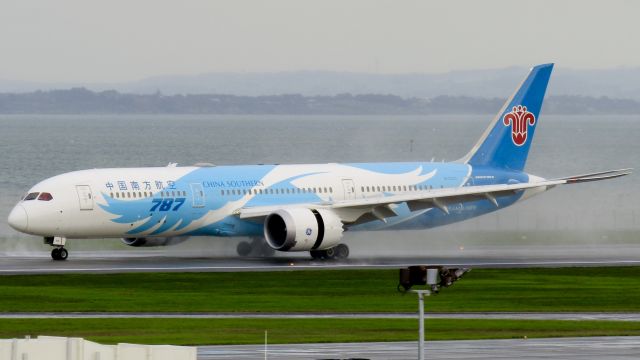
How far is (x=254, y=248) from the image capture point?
77.1 m

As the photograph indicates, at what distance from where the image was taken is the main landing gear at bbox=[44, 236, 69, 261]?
2800 inches

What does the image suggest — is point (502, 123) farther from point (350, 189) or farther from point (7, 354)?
point (7, 354)

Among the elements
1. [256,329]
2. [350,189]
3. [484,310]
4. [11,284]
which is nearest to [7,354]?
[256,329]

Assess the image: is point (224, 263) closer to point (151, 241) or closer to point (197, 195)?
point (197, 195)

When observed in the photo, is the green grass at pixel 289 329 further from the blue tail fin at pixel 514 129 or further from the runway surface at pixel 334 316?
the blue tail fin at pixel 514 129

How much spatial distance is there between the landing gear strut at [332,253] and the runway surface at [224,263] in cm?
51

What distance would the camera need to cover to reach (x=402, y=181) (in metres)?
78.2

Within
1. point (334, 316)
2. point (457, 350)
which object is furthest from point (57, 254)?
point (457, 350)

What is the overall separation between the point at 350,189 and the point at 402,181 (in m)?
2.81

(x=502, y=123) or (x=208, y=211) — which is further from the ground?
(x=502, y=123)

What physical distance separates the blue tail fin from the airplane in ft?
0.30

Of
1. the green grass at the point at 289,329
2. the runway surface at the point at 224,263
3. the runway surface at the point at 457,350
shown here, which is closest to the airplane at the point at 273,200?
the runway surface at the point at 224,263

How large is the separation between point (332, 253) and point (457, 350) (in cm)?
3344

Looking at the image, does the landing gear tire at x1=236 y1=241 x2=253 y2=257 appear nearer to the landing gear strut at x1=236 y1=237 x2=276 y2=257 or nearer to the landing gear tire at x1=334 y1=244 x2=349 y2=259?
the landing gear strut at x1=236 y1=237 x2=276 y2=257
